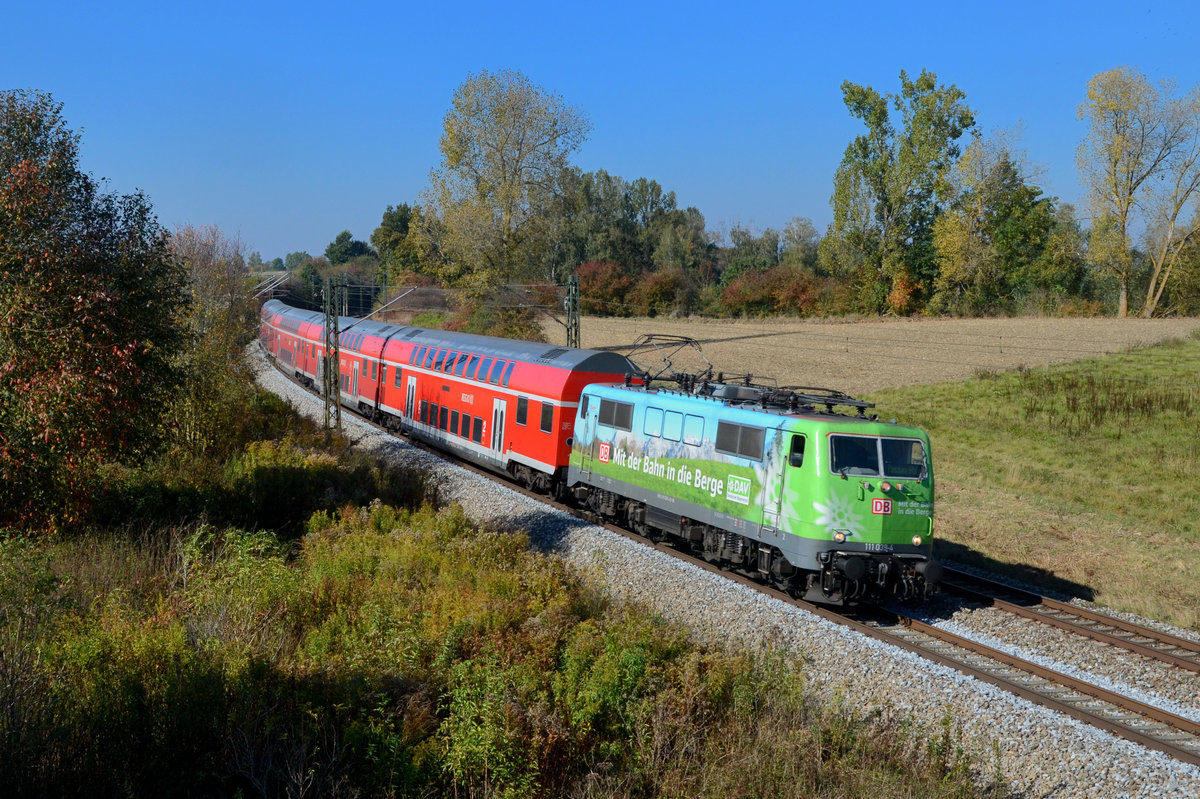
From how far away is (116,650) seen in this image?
27.7 ft

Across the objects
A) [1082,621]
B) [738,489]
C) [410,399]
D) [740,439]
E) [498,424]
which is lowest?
[1082,621]

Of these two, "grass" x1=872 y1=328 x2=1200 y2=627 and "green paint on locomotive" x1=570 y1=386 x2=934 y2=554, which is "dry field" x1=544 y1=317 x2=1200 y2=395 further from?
"green paint on locomotive" x1=570 y1=386 x2=934 y2=554

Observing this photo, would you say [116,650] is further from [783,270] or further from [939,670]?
[783,270]

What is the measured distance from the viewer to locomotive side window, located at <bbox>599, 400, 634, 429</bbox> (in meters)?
17.6

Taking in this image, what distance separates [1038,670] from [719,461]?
5.71 metres

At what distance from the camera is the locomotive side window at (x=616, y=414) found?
17.6 m

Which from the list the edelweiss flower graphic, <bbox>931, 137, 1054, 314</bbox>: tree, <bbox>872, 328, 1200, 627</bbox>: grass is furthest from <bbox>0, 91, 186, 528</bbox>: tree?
<bbox>931, 137, 1054, 314</bbox>: tree

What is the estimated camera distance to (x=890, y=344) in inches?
1976

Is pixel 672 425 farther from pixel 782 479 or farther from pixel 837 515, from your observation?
pixel 837 515

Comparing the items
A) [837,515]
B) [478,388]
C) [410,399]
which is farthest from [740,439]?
[410,399]

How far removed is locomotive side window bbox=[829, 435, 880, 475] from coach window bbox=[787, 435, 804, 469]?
0.46 metres

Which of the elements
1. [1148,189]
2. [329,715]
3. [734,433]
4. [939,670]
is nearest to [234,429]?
[734,433]

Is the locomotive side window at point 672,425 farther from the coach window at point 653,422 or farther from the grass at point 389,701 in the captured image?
the grass at point 389,701

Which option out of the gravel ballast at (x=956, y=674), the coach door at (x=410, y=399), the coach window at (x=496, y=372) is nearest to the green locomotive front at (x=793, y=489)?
the gravel ballast at (x=956, y=674)
